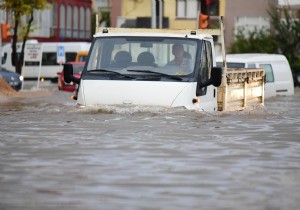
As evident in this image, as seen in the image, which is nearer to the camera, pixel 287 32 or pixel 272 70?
pixel 272 70

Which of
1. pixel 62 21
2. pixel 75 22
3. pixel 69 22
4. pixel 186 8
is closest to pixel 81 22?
pixel 75 22

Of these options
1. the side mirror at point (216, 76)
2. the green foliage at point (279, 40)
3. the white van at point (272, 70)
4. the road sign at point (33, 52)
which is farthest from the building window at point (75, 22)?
the side mirror at point (216, 76)

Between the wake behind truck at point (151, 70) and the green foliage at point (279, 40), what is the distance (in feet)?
139

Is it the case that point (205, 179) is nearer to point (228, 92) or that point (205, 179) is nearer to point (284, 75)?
point (228, 92)

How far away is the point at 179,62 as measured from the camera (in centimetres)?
2038

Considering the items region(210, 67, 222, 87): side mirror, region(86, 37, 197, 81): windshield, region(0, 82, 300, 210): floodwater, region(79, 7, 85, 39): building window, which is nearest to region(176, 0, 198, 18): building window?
region(79, 7, 85, 39): building window

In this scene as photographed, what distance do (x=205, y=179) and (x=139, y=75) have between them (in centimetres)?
761

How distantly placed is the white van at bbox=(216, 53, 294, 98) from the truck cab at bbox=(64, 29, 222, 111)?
58.3 ft

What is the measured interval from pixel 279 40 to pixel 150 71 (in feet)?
153

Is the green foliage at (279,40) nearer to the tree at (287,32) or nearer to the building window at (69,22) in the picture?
the tree at (287,32)

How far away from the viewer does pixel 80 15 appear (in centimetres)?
10156

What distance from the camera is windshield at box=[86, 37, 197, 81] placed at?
66.4 ft

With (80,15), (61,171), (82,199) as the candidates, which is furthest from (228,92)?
(80,15)

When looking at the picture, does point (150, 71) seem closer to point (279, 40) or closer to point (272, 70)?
point (272, 70)
